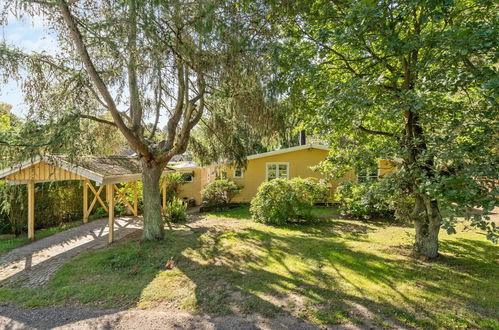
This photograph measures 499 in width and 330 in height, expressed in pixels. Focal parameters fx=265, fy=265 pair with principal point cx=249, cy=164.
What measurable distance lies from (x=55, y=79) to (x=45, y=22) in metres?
1.35

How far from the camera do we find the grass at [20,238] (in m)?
7.81

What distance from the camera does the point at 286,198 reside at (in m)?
9.98

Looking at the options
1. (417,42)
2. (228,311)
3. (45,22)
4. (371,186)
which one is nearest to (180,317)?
(228,311)

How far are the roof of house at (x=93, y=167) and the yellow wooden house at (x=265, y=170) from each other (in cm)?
583

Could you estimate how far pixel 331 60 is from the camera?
651 cm

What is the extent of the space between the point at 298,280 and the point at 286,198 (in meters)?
4.89

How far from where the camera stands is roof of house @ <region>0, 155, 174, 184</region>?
6.68 metres

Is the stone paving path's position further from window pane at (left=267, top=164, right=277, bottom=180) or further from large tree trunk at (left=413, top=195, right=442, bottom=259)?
large tree trunk at (left=413, top=195, right=442, bottom=259)

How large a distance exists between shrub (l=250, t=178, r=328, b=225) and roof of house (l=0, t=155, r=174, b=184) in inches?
189

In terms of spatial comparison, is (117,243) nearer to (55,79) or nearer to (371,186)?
(55,79)

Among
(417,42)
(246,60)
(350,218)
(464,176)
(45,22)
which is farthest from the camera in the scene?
(350,218)

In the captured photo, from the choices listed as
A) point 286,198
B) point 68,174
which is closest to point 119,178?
point 68,174

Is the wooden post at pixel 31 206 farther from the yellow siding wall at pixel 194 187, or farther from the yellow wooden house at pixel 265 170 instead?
the yellow siding wall at pixel 194 187

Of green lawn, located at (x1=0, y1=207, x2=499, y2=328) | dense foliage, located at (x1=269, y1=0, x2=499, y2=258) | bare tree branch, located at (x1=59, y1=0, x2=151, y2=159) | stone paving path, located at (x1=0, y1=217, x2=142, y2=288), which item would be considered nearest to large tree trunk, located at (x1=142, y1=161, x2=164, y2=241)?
green lawn, located at (x1=0, y1=207, x2=499, y2=328)
